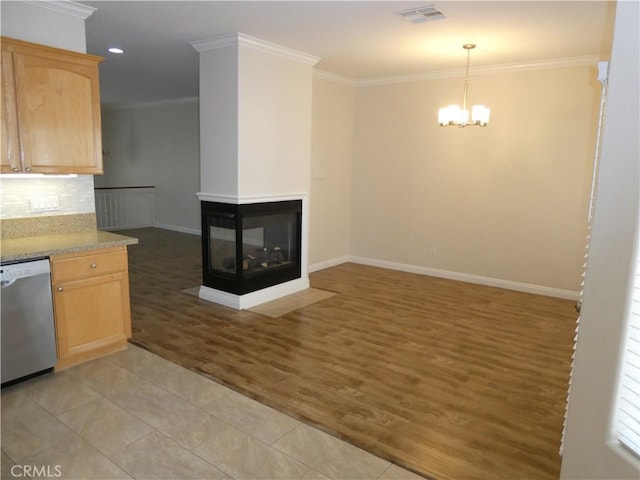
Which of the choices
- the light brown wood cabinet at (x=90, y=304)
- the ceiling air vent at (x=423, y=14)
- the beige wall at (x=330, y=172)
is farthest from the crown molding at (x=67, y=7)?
the beige wall at (x=330, y=172)

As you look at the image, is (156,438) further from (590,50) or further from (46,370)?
(590,50)

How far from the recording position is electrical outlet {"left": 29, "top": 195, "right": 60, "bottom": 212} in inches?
132

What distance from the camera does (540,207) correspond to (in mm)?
5301

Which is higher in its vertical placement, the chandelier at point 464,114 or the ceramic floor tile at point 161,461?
the chandelier at point 464,114

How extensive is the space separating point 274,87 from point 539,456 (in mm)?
3978

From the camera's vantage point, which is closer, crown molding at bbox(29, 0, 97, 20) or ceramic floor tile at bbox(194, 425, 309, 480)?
ceramic floor tile at bbox(194, 425, 309, 480)

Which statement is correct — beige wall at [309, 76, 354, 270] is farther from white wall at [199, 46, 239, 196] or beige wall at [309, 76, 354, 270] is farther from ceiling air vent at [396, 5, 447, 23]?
ceiling air vent at [396, 5, 447, 23]

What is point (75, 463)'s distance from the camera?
2256mm

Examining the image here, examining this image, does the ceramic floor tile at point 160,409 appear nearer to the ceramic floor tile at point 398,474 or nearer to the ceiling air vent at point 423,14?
the ceramic floor tile at point 398,474

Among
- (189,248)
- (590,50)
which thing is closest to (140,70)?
(189,248)

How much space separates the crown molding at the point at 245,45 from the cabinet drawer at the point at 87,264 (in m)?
2.27

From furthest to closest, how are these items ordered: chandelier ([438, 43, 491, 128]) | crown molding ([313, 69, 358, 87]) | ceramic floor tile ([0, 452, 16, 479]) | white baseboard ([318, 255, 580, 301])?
crown molding ([313, 69, 358, 87]) → white baseboard ([318, 255, 580, 301]) → chandelier ([438, 43, 491, 128]) → ceramic floor tile ([0, 452, 16, 479])

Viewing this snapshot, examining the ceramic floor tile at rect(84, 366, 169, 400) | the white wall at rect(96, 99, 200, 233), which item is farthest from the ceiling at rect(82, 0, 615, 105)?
the white wall at rect(96, 99, 200, 233)

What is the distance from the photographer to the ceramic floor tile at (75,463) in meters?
2.17
